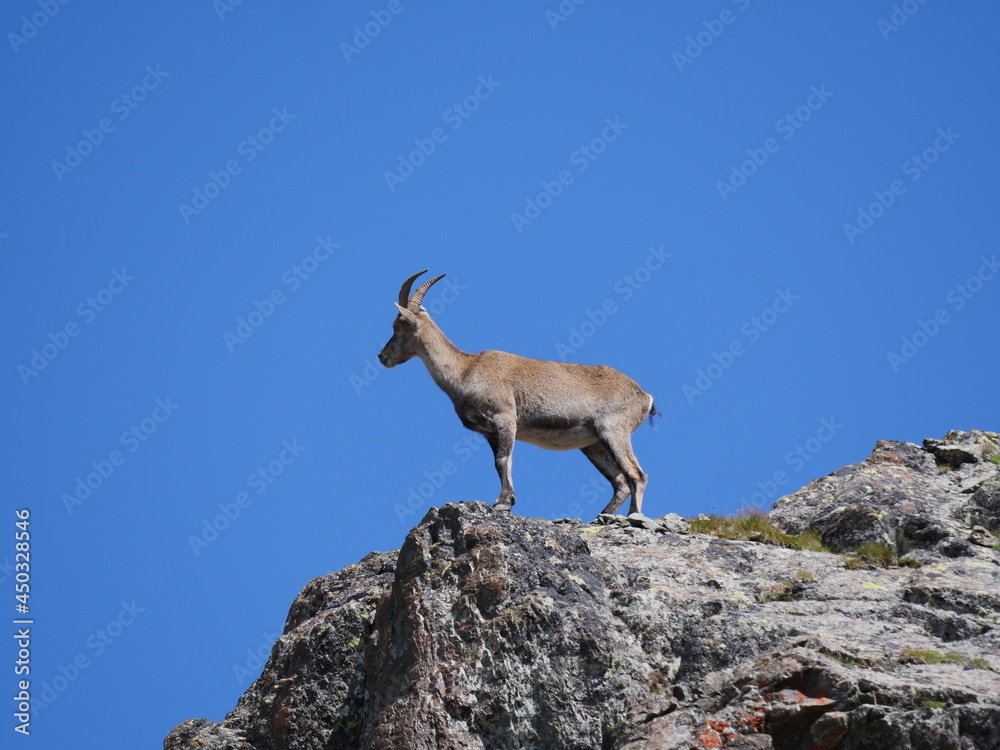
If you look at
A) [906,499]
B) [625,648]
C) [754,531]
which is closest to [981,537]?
[906,499]

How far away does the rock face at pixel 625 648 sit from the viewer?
351 inches

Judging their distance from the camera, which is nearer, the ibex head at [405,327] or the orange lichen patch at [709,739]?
the orange lichen patch at [709,739]

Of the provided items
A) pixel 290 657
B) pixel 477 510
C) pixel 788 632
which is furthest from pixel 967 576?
pixel 290 657

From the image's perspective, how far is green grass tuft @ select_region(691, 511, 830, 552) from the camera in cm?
1291

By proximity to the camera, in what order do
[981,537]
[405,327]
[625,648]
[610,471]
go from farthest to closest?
[405,327], [610,471], [981,537], [625,648]

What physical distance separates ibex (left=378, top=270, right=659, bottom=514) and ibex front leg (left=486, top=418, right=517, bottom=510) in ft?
0.05

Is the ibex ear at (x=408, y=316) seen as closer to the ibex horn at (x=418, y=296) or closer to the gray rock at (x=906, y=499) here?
the ibex horn at (x=418, y=296)

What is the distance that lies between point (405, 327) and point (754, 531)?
6.59 m

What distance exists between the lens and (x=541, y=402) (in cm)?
1616

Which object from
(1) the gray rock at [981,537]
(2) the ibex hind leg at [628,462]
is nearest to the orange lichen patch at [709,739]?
(1) the gray rock at [981,537]

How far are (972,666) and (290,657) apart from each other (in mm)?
6494

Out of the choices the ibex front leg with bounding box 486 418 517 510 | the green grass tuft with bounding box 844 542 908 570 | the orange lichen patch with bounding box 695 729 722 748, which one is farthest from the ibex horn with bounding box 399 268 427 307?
the orange lichen patch with bounding box 695 729 722 748

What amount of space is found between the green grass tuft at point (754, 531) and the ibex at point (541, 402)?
2.06m

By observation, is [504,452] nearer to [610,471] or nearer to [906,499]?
[610,471]
